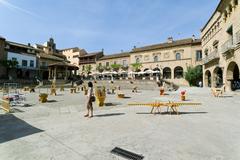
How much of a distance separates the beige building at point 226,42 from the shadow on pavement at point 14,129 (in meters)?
18.3

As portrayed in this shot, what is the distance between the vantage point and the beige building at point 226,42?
1767 cm

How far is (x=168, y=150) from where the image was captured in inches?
168

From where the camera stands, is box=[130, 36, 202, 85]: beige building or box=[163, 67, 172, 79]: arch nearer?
box=[130, 36, 202, 85]: beige building

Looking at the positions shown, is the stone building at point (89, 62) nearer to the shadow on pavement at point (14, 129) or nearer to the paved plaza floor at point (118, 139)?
the shadow on pavement at point (14, 129)

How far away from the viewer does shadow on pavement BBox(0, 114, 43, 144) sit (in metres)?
5.34

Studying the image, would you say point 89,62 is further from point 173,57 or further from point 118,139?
point 118,139

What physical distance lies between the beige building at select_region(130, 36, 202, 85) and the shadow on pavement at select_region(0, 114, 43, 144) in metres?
39.1

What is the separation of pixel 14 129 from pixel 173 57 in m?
42.5

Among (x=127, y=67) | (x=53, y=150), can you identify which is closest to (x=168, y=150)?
(x=53, y=150)

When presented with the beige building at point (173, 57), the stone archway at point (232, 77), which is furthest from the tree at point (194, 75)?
the stone archway at point (232, 77)

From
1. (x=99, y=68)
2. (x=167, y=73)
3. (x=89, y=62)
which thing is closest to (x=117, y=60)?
(x=99, y=68)

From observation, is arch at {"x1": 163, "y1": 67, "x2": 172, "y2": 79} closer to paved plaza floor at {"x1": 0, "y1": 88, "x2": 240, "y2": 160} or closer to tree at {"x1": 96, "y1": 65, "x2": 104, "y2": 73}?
tree at {"x1": 96, "y1": 65, "x2": 104, "y2": 73}

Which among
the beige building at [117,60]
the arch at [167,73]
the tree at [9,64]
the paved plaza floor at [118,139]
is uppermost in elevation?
the beige building at [117,60]

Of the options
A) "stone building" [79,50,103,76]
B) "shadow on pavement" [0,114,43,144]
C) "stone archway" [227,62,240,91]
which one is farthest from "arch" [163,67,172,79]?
"shadow on pavement" [0,114,43,144]
